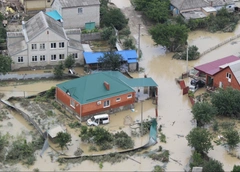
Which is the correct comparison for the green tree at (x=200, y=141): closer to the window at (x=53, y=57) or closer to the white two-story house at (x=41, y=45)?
the white two-story house at (x=41, y=45)

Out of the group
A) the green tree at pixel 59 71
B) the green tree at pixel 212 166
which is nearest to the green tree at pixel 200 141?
the green tree at pixel 212 166

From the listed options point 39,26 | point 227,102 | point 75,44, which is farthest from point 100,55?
point 227,102

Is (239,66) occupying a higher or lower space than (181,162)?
higher

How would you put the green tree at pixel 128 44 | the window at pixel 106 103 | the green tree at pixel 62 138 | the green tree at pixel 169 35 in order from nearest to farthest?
the green tree at pixel 62 138
the window at pixel 106 103
the green tree at pixel 128 44
the green tree at pixel 169 35

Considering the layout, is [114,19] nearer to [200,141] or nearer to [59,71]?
[59,71]

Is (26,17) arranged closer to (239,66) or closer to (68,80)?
(68,80)

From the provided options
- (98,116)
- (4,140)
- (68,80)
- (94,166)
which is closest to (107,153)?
(94,166)

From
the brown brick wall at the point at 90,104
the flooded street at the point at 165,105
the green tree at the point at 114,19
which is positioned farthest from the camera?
the green tree at the point at 114,19

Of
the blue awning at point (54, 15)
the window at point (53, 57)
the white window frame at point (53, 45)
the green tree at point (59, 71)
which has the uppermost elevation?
the blue awning at point (54, 15)
